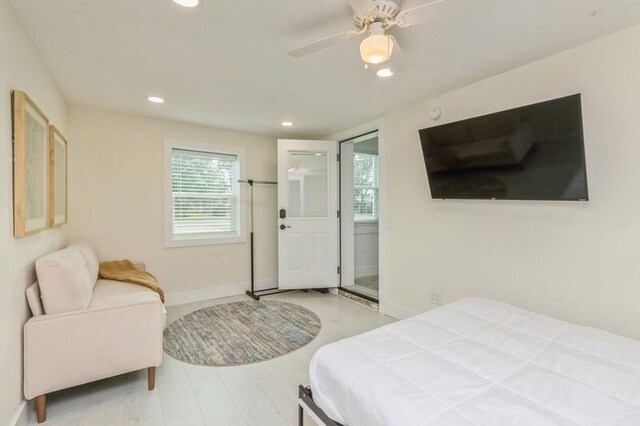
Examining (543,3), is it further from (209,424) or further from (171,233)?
(171,233)

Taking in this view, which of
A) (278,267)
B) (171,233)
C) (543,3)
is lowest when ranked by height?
(278,267)

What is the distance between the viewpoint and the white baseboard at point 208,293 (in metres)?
3.81

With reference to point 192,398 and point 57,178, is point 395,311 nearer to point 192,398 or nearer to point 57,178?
point 192,398

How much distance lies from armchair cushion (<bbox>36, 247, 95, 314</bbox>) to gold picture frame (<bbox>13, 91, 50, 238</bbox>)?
22 centimetres

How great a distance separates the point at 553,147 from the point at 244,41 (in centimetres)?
208

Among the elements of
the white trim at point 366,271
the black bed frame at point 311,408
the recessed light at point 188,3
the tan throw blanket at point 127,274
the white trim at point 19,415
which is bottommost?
the white trim at point 19,415

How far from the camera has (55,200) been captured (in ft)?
8.08

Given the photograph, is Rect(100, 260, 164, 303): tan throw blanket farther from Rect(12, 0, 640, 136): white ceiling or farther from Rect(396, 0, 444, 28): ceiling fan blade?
Rect(396, 0, 444, 28): ceiling fan blade

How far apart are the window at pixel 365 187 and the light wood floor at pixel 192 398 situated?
118 inches

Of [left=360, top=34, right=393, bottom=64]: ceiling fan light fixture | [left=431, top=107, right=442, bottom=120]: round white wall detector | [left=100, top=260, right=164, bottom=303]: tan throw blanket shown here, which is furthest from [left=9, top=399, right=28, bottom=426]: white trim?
[left=431, top=107, right=442, bottom=120]: round white wall detector

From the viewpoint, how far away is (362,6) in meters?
1.36

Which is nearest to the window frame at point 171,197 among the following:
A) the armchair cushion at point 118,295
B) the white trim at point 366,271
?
the armchair cushion at point 118,295

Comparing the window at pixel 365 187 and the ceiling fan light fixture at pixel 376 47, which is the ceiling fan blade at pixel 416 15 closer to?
the ceiling fan light fixture at pixel 376 47

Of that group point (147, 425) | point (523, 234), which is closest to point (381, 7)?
point (523, 234)
